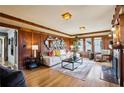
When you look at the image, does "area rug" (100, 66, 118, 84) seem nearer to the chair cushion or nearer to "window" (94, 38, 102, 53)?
the chair cushion

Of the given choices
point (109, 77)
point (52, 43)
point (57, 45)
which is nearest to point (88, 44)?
point (57, 45)

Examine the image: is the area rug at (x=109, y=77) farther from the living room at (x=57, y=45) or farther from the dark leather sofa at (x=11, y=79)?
the dark leather sofa at (x=11, y=79)

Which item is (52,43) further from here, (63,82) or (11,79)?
(11,79)

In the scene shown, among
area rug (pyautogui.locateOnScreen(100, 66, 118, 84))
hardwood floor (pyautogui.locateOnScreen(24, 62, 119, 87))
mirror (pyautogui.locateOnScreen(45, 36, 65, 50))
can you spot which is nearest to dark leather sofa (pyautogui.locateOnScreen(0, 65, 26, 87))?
hardwood floor (pyautogui.locateOnScreen(24, 62, 119, 87))

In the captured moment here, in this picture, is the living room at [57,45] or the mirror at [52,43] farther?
the mirror at [52,43]

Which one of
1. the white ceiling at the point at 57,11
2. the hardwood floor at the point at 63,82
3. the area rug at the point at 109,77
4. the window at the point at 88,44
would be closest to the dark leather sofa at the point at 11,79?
the hardwood floor at the point at 63,82

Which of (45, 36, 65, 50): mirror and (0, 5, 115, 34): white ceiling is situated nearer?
(0, 5, 115, 34): white ceiling

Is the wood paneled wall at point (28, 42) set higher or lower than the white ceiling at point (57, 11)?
lower

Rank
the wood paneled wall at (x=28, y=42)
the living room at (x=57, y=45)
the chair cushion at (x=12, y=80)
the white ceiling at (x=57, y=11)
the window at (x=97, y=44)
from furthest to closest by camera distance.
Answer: the window at (x=97, y=44) → the wood paneled wall at (x=28, y=42) → the living room at (x=57, y=45) → the white ceiling at (x=57, y=11) → the chair cushion at (x=12, y=80)

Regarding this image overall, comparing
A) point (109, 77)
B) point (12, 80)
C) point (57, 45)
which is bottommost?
point (109, 77)

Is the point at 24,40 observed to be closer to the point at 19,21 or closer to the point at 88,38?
the point at 19,21

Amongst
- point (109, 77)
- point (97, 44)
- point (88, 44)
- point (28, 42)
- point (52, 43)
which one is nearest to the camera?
point (109, 77)
